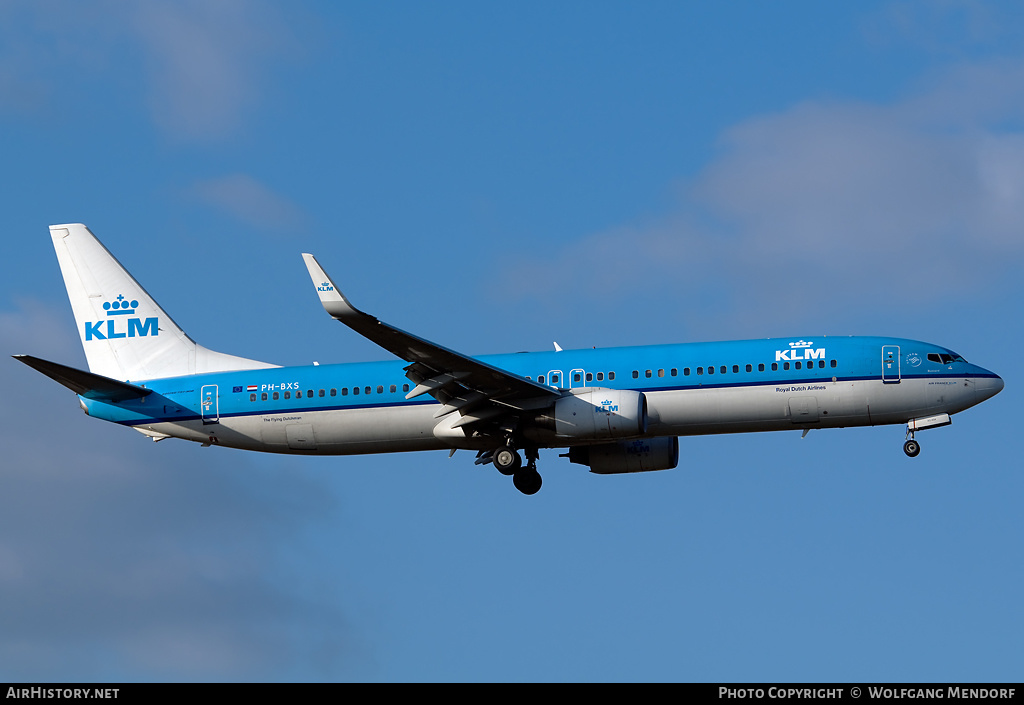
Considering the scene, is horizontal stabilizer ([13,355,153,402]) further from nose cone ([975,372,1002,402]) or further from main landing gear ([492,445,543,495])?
nose cone ([975,372,1002,402])

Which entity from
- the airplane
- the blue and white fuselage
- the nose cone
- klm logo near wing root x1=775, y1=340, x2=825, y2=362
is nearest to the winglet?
the airplane

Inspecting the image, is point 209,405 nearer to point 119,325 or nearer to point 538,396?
point 119,325

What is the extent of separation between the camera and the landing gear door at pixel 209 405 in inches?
2066

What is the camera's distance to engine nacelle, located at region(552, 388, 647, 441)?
46969 millimetres

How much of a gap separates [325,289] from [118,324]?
55.9 feet

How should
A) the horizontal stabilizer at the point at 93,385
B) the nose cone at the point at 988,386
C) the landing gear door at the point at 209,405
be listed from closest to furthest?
the nose cone at the point at 988,386 → the horizontal stabilizer at the point at 93,385 → the landing gear door at the point at 209,405

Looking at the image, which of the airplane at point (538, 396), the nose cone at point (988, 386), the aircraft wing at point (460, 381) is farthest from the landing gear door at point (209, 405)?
the nose cone at point (988, 386)

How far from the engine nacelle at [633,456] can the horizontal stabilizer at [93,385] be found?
16343mm

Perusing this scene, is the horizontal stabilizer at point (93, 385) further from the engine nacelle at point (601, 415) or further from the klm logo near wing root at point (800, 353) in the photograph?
the klm logo near wing root at point (800, 353)

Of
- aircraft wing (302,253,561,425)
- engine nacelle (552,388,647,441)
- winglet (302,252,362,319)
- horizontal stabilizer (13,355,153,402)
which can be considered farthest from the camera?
horizontal stabilizer (13,355,153,402)

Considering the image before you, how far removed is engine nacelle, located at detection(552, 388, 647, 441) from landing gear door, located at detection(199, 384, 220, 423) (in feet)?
42.1

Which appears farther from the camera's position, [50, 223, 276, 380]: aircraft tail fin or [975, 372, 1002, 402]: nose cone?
[50, 223, 276, 380]: aircraft tail fin
